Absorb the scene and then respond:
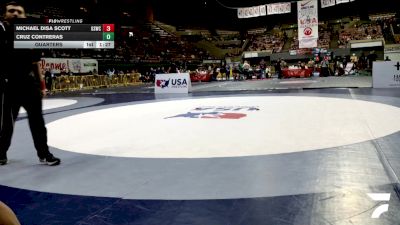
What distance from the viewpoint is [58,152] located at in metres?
4.15

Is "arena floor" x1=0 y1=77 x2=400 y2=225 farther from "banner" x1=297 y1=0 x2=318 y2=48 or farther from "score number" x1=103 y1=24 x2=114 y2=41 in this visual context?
"banner" x1=297 y1=0 x2=318 y2=48

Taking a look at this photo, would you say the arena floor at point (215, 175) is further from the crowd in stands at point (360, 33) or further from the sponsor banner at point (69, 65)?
the crowd in stands at point (360, 33)

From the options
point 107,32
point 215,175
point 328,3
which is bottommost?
point 215,175

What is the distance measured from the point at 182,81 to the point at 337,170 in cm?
1234

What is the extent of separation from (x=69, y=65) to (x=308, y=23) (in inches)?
648

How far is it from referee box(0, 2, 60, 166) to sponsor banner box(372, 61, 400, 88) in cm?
1186

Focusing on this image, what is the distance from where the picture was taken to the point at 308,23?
16312 mm

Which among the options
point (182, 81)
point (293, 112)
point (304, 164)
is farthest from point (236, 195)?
point (182, 81)

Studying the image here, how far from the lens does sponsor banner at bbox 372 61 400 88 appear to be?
41.0ft

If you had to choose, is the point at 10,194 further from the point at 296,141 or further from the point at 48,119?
the point at 48,119

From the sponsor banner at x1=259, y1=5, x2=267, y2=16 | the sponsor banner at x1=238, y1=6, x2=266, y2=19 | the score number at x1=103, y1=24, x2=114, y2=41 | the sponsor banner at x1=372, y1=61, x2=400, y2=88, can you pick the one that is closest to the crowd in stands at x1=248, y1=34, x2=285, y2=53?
the sponsor banner at x1=238, y1=6, x2=266, y2=19

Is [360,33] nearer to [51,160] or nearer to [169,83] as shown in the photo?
[169,83]
